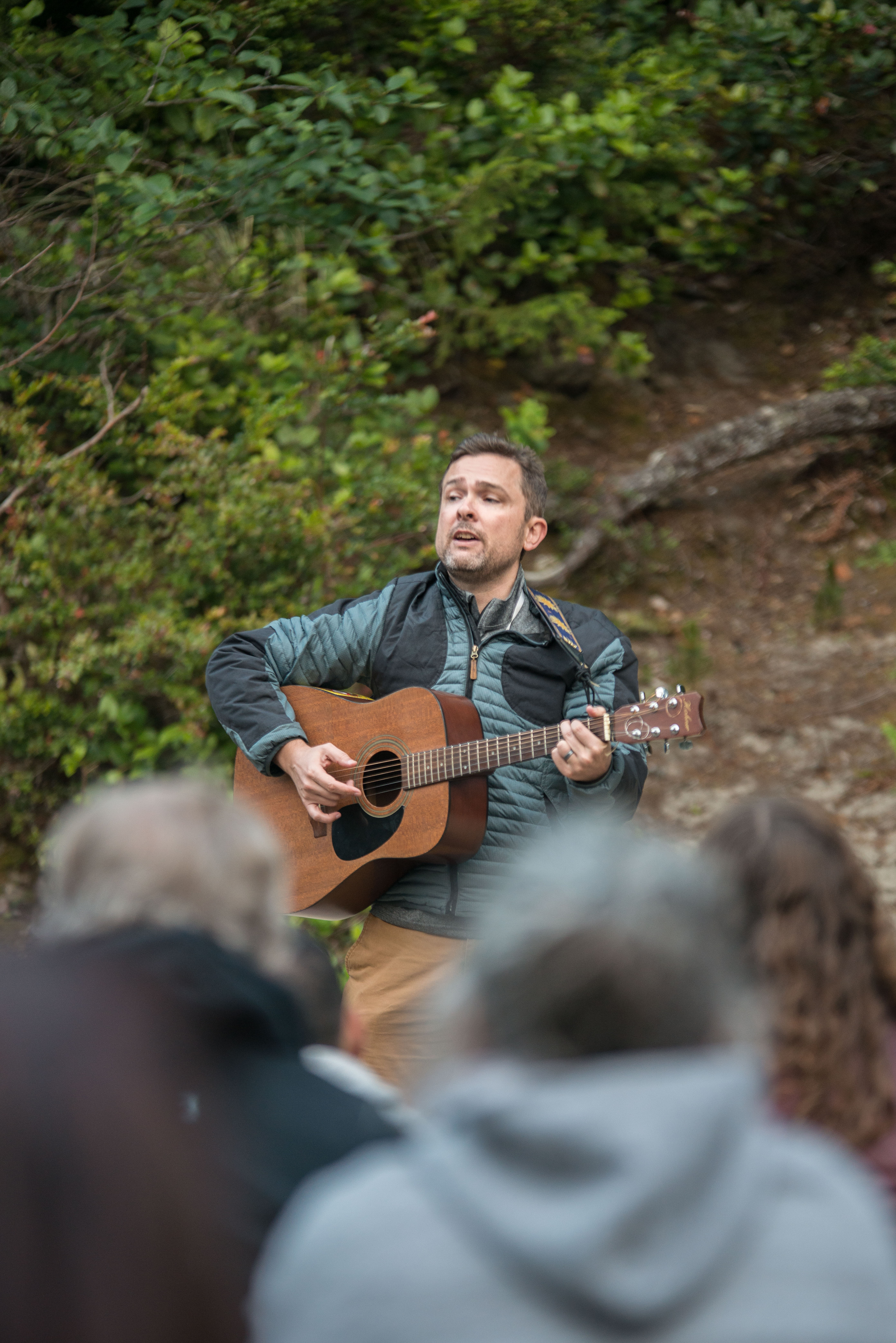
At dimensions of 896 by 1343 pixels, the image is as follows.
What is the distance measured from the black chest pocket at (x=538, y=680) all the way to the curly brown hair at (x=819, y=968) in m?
1.53

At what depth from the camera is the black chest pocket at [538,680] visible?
3094 millimetres

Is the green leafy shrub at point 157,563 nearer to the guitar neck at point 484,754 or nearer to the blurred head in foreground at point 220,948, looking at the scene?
the guitar neck at point 484,754

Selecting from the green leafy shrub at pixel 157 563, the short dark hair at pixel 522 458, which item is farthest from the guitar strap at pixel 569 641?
the green leafy shrub at pixel 157 563

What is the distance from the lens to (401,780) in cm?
315

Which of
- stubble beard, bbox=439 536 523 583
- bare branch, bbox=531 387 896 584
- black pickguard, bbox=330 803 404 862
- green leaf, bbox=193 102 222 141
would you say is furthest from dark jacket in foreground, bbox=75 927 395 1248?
bare branch, bbox=531 387 896 584

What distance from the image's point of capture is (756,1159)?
993 mm

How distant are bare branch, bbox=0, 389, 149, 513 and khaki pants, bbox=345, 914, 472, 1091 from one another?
2428 millimetres

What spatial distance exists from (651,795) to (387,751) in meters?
2.44

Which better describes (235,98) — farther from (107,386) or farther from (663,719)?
(663,719)

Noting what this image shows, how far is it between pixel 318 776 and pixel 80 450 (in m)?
2.06

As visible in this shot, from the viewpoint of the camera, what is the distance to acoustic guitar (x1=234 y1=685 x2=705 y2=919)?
291cm

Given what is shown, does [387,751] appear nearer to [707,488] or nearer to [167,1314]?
[167,1314]

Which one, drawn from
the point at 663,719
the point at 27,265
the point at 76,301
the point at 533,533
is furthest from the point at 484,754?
the point at 27,265

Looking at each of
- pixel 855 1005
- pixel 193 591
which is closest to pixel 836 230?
pixel 193 591
